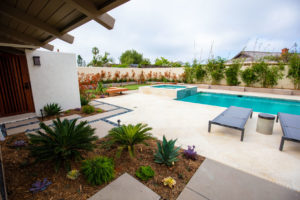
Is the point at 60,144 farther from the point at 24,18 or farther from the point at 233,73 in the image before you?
the point at 233,73

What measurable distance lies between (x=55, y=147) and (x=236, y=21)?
530 inches

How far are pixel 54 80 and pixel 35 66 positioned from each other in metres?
0.70

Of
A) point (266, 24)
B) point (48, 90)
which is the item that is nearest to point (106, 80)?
point (48, 90)

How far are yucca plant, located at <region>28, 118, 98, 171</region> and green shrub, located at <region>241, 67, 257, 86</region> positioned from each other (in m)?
13.6

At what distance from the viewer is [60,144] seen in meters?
1.94

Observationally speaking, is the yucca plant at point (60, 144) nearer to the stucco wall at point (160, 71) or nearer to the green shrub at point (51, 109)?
the green shrub at point (51, 109)

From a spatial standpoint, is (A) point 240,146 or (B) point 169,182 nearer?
(B) point 169,182

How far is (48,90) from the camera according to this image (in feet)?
16.1

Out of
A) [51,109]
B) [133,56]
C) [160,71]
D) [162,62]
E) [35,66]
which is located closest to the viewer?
[35,66]

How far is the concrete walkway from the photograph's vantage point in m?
1.65

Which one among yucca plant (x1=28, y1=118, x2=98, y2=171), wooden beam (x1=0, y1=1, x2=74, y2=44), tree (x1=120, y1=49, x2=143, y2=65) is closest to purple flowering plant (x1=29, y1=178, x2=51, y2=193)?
yucca plant (x1=28, y1=118, x2=98, y2=171)

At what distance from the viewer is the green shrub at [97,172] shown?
1742 mm

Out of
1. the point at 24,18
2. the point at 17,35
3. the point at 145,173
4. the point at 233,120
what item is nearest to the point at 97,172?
the point at 145,173

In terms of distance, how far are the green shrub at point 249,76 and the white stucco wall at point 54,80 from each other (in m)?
13.1
